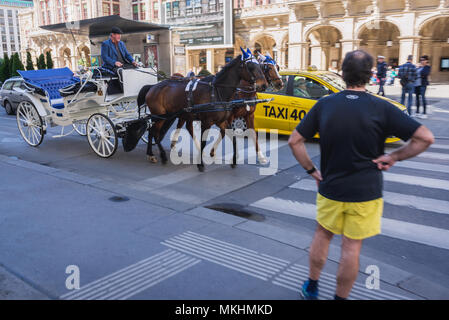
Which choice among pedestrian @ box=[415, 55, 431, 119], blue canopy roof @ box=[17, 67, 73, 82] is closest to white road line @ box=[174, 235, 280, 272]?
blue canopy roof @ box=[17, 67, 73, 82]

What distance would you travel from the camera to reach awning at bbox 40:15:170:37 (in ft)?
58.9

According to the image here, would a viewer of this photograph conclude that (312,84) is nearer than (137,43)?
Yes

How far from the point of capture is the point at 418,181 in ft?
22.2

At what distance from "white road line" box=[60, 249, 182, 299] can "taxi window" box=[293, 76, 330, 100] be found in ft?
22.2

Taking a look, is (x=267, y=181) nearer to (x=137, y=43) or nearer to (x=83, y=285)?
(x=83, y=285)

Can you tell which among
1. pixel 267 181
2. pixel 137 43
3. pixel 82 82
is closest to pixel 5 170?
pixel 82 82

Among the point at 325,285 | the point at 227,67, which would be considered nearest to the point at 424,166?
the point at 227,67

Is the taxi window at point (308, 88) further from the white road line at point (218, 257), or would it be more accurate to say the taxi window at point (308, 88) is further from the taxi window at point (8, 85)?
the taxi window at point (8, 85)

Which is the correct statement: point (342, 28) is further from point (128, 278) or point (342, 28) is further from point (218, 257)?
point (128, 278)

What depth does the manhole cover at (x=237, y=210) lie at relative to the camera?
Answer: 5.30 meters

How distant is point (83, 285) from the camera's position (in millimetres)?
3428

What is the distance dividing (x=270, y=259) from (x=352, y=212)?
134 cm

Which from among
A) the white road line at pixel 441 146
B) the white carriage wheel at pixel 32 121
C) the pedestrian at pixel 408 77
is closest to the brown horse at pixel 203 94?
the white carriage wheel at pixel 32 121
